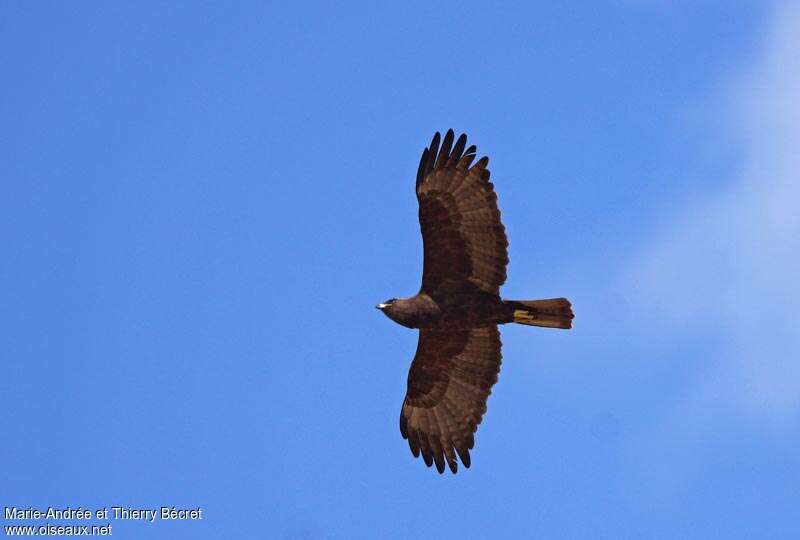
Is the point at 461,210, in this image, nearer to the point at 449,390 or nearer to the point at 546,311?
the point at 546,311

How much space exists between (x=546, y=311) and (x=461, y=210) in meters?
2.02

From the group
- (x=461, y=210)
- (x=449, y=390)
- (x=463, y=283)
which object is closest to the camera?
(x=461, y=210)

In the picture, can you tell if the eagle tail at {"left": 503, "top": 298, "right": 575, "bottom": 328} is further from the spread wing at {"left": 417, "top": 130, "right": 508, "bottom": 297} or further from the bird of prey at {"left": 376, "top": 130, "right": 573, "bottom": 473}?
the spread wing at {"left": 417, "top": 130, "right": 508, "bottom": 297}

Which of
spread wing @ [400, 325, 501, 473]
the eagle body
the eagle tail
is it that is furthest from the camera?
spread wing @ [400, 325, 501, 473]

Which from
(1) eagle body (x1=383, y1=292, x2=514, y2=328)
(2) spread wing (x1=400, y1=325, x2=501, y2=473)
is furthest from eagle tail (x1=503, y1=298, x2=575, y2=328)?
(2) spread wing (x1=400, y1=325, x2=501, y2=473)

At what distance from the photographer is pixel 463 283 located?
1812 centimetres

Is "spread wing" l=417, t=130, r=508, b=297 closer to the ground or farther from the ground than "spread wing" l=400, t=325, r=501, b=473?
farther from the ground

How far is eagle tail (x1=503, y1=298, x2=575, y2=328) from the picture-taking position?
17734 mm

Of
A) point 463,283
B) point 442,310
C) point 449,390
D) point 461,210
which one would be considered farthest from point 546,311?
point 449,390

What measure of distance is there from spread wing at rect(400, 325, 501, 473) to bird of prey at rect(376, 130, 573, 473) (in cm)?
2

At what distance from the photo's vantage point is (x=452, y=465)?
63.5 feet

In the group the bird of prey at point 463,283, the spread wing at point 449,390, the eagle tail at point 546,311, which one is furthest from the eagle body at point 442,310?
the spread wing at point 449,390

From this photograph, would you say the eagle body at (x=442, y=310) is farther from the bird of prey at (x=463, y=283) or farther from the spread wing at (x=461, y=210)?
the spread wing at (x=461, y=210)

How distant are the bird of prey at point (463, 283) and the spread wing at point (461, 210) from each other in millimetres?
15
